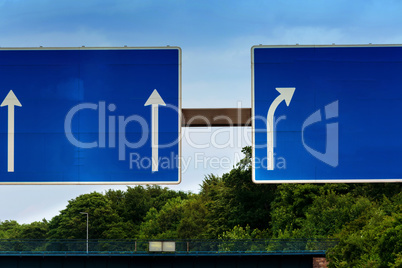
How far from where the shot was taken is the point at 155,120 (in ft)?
49.3

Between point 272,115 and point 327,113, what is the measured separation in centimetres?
114

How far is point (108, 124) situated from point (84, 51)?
5.15ft

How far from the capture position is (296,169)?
14.8 meters

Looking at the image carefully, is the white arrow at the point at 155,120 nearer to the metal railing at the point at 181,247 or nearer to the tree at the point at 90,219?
the metal railing at the point at 181,247

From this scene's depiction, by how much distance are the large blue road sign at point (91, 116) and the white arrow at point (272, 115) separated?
1.74 m

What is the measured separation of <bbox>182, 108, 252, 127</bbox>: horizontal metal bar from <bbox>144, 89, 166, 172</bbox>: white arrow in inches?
21.8

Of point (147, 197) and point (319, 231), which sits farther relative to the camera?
point (147, 197)

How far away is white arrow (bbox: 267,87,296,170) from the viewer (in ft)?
48.6

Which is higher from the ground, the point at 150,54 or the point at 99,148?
the point at 150,54

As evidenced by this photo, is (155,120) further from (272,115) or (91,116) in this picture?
(272,115)

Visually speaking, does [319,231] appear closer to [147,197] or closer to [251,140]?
[251,140]

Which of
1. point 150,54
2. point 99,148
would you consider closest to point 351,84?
point 150,54

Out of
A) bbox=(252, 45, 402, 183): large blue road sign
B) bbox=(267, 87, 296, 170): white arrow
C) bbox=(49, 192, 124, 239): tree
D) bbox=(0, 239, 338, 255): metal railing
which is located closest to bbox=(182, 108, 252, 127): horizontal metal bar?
bbox=(252, 45, 402, 183): large blue road sign

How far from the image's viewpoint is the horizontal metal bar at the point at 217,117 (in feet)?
49.9
